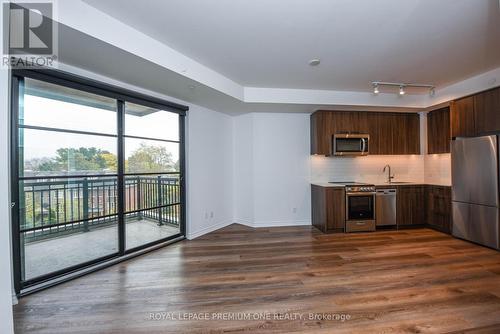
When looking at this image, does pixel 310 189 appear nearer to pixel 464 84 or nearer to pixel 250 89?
pixel 250 89

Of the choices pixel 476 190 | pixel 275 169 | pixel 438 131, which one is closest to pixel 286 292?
pixel 275 169

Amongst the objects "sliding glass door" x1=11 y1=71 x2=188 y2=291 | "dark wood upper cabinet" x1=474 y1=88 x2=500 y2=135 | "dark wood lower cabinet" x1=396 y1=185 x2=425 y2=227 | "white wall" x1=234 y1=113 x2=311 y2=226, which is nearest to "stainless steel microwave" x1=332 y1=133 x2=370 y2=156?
"white wall" x1=234 y1=113 x2=311 y2=226

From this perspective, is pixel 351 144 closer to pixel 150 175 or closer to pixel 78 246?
pixel 150 175

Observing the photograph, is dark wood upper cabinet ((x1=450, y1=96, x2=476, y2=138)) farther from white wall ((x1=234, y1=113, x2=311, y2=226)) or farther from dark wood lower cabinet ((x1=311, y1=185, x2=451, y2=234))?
white wall ((x1=234, y1=113, x2=311, y2=226))

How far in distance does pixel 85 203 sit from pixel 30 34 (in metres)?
1.96

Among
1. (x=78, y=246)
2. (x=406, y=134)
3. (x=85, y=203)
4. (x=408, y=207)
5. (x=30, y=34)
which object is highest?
(x=30, y=34)

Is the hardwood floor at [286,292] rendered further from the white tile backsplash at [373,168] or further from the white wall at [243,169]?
the white tile backsplash at [373,168]

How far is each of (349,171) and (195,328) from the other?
459 centimetres

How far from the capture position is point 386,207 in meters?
4.63

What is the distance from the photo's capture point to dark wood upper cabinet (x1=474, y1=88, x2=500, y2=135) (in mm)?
3410

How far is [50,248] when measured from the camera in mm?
2695

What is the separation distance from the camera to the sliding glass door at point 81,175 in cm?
245

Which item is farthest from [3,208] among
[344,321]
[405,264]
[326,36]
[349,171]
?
[349,171]

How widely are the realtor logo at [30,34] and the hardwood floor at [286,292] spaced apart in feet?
7.38
